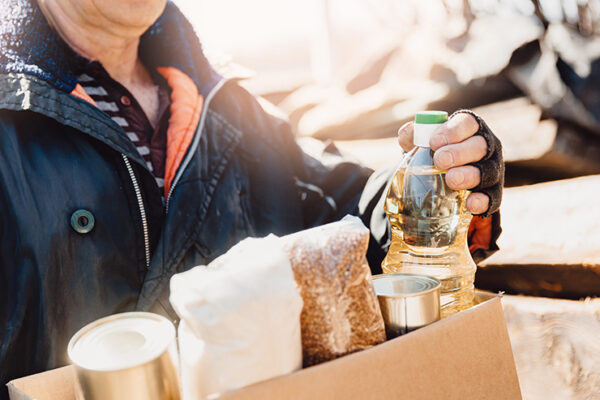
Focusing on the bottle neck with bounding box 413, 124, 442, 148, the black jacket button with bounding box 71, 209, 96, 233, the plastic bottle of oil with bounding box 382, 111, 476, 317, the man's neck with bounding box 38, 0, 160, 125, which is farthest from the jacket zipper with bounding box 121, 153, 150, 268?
the bottle neck with bounding box 413, 124, 442, 148

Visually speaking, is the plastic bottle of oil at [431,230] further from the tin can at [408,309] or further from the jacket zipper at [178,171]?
the jacket zipper at [178,171]

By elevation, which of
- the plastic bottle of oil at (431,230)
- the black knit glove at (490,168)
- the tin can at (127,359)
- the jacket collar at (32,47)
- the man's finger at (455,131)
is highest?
the jacket collar at (32,47)

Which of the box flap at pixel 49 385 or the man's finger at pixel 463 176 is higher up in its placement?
the man's finger at pixel 463 176

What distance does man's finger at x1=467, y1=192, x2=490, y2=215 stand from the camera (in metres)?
0.87

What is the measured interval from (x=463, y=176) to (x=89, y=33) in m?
0.92

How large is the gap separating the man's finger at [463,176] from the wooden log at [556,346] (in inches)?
19.5

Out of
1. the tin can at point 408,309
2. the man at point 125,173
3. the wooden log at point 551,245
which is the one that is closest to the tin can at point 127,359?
the tin can at point 408,309

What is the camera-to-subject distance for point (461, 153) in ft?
2.67

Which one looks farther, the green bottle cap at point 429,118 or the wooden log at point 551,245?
the wooden log at point 551,245

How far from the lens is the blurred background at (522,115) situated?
4.25 feet

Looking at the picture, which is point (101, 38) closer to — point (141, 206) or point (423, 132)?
point (141, 206)

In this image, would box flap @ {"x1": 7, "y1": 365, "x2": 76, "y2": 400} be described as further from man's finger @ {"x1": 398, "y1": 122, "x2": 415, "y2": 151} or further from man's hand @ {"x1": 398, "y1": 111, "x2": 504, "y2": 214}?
man's finger @ {"x1": 398, "y1": 122, "x2": 415, "y2": 151}

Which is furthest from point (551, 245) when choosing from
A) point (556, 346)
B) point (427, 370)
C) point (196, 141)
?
point (427, 370)

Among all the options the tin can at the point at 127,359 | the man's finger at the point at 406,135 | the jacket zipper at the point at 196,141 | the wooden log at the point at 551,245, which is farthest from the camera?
the wooden log at the point at 551,245
